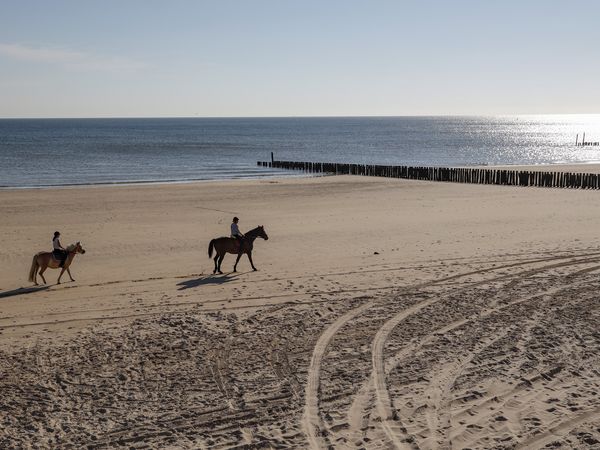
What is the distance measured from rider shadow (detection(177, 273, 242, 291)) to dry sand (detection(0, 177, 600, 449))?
0.10m

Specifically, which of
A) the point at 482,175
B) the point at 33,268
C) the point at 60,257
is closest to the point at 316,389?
the point at 60,257

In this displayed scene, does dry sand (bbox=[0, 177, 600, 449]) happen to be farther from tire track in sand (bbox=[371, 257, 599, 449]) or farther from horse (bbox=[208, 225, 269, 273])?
horse (bbox=[208, 225, 269, 273])

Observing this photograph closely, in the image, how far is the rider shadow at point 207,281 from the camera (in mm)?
15281

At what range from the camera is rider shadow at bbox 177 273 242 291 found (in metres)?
15.3

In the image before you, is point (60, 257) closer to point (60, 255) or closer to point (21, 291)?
point (60, 255)

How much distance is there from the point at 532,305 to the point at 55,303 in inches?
399

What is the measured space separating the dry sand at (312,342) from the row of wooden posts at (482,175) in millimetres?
21779

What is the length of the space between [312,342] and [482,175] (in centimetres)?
3929

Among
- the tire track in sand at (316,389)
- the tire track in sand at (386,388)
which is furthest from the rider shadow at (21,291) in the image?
the tire track in sand at (386,388)

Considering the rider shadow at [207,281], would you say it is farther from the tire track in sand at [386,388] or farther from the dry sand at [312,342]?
the tire track in sand at [386,388]

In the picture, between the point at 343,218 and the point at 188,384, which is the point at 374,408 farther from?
the point at 343,218

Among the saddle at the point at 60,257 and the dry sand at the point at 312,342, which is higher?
the saddle at the point at 60,257

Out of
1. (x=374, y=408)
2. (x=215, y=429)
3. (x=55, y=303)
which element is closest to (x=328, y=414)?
(x=374, y=408)

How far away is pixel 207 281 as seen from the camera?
15.7m
